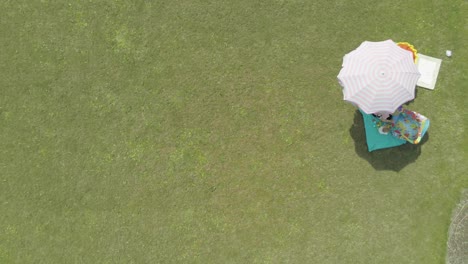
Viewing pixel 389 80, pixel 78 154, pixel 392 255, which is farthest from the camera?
→ pixel 78 154

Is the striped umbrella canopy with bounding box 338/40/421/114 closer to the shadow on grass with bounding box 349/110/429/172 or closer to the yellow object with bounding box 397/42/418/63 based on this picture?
the yellow object with bounding box 397/42/418/63

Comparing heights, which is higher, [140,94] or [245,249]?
[140,94]

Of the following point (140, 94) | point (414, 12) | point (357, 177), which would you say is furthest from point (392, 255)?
point (140, 94)

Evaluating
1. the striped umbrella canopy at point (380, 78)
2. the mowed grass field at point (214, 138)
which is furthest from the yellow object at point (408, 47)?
the striped umbrella canopy at point (380, 78)

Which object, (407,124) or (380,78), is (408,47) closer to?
(380,78)

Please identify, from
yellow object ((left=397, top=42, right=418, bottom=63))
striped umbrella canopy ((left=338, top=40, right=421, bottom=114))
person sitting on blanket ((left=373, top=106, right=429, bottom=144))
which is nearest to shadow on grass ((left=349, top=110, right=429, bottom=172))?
person sitting on blanket ((left=373, top=106, right=429, bottom=144))

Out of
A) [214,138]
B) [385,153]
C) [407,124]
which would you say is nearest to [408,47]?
[407,124]

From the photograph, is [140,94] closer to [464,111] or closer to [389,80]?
[389,80]
